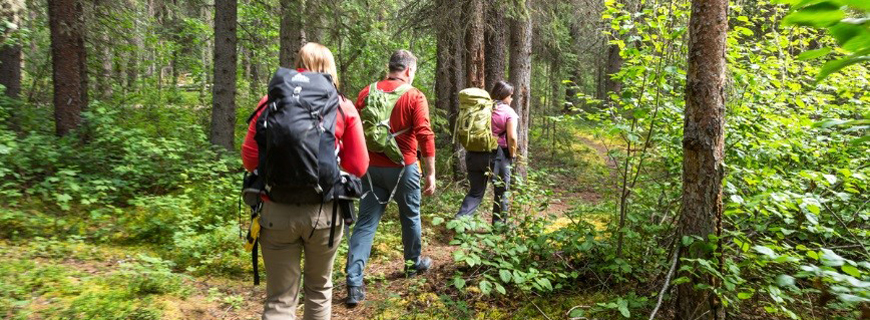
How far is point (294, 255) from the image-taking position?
9.53 feet

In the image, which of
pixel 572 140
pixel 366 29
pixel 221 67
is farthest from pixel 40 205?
pixel 572 140

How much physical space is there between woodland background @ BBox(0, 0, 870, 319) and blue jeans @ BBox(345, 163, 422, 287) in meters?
0.37

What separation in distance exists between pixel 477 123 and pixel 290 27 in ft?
17.0

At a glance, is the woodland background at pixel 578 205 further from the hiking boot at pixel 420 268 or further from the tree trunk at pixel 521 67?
the hiking boot at pixel 420 268

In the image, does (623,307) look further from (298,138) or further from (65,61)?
(65,61)

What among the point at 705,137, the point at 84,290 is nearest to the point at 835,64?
the point at 705,137

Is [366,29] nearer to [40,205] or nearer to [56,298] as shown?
[40,205]

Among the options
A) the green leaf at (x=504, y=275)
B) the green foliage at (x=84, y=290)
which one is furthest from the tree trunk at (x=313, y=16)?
the green leaf at (x=504, y=275)

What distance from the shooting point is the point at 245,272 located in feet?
15.8

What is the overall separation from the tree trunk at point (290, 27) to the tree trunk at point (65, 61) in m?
3.11

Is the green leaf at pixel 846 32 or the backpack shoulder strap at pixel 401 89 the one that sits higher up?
the backpack shoulder strap at pixel 401 89

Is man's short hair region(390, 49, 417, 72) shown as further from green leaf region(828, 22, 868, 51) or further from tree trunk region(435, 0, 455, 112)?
tree trunk region(435, 0, 455, 112)

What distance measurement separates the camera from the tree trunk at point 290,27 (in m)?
8.41

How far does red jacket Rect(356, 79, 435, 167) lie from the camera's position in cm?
417
